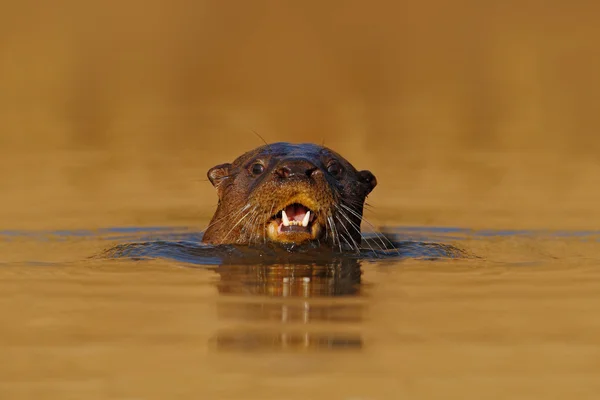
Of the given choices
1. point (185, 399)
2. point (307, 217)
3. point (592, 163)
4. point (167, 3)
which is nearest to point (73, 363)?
point (185, 399)

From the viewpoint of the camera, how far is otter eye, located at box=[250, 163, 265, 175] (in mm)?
9656

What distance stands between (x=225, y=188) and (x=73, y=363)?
13.1 feet

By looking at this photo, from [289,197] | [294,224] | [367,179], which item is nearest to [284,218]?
[294,224]

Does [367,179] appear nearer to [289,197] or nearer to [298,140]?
[289,197]

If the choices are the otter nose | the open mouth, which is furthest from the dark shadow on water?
the otter nose

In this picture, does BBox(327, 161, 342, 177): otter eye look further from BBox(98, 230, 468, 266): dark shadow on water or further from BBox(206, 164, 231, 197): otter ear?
BBox(206, 164, 231, 197): otter ear

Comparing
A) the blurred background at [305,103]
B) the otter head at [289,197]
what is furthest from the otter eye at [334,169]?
the blurred background at [305,103]

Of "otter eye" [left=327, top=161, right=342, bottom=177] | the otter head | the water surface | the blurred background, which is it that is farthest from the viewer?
the blurred background

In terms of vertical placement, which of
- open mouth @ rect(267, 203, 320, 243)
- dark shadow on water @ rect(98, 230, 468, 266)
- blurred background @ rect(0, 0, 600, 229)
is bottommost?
dark shadow on water @ rect(98, 230, 468, 266)

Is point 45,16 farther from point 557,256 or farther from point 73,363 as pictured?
point 73,363

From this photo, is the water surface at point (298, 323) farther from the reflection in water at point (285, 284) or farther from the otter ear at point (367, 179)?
the otter ear at point (367, 179)

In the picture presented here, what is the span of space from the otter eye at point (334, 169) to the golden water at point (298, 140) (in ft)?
2.40

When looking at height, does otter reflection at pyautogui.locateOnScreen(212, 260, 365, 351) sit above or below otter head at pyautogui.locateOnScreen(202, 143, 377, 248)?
below

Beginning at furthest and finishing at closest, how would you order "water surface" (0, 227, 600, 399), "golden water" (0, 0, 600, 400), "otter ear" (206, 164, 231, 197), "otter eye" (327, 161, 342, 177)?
"otter ear" (206, 164, 231, 197) < "otter eye" (327, 161, 342, 177) < "golden water" (0, 0, 600, 400) < "water surface" (0, 227, 600, 399)
